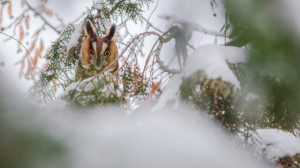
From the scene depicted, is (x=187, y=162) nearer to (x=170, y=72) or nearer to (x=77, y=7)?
(x=170, y=72)

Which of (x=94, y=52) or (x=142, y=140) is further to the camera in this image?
(x=94, y=52)

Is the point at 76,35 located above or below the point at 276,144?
above

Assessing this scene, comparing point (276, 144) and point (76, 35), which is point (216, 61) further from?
point (76, 35)

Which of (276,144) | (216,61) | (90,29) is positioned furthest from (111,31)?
(276,144)

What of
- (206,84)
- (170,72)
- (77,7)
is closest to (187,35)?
(170,72)

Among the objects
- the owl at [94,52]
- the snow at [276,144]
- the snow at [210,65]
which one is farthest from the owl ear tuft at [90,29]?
the snow at [276,144]

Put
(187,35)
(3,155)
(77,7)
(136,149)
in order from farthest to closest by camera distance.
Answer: (77,7) → (187,35) → (136,149) → (3,155)
